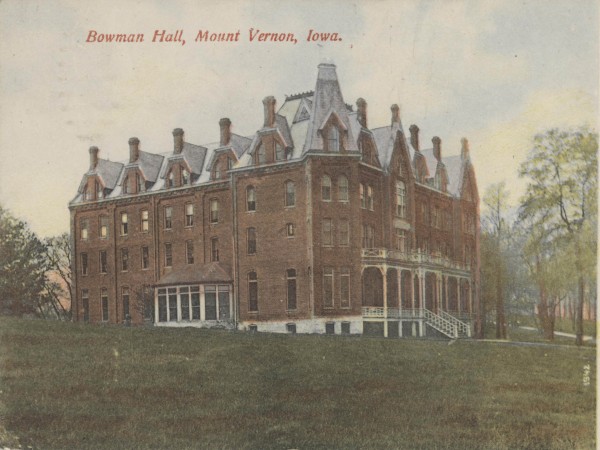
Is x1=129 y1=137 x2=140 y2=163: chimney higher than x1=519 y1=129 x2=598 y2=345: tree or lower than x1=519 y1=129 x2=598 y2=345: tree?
higher

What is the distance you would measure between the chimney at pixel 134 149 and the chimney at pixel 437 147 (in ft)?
18.0

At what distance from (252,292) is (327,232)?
2065mm

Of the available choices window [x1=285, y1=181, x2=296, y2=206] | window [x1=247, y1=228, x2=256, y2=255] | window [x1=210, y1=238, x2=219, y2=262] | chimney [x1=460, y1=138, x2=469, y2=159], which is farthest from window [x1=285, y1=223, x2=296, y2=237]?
chimney [x1=460, y1=138, x2=469, y2=159]

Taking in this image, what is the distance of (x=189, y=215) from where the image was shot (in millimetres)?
16656

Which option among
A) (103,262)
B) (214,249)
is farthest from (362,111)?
(103,262)

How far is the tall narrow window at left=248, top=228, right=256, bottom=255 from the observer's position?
53.8 feet

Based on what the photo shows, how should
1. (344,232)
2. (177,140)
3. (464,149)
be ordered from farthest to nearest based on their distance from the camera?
(344,232) → (177,140) → (464,149)

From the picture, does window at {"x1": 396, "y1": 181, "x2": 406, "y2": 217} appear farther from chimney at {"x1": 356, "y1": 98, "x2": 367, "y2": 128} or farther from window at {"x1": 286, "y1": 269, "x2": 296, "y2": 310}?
Result: window at {"x1": 286, "y1": 269, "x2": 296, "y2": 310}

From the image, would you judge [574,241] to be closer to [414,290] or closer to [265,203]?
[414,290]

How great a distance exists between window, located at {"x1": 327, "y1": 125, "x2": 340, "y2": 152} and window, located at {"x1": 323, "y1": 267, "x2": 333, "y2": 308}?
2.51 meters

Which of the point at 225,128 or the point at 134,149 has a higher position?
the point at 225,128

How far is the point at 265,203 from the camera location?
16.2 meters

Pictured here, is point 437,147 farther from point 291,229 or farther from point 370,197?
point 291,229

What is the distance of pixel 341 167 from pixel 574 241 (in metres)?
5.03
